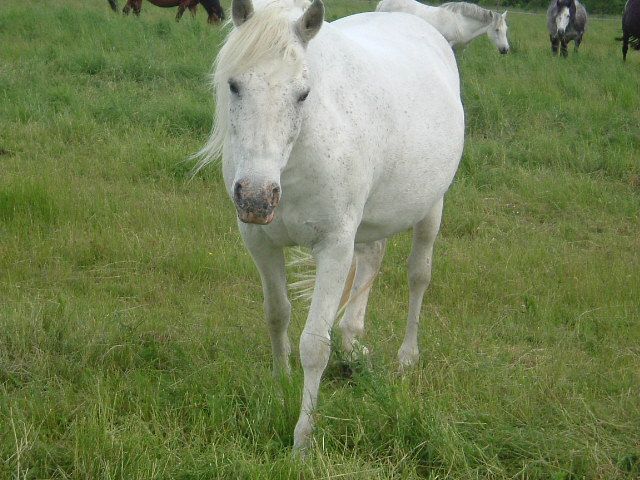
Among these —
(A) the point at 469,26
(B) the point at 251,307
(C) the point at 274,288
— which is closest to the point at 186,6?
(A) the point at 469,26

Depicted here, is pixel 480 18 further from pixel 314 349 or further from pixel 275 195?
pixel 275 195

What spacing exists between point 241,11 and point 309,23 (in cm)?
25

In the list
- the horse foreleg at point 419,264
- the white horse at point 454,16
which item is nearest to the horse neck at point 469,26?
the white horse at point 454,16

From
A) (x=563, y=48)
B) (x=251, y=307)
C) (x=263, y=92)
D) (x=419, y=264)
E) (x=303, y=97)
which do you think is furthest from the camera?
(x=563, y=48)

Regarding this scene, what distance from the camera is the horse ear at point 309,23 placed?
3244mm

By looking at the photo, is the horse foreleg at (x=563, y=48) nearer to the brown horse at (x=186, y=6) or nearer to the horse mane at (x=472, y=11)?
the brown horse at (x=186, y=6)

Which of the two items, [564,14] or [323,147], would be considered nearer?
[323,147]

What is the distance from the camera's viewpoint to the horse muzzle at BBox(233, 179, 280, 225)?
2.98 metres

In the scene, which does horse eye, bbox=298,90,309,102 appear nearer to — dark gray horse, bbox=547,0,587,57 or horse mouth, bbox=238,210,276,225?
horse mouth, bbox=238,210,276,225

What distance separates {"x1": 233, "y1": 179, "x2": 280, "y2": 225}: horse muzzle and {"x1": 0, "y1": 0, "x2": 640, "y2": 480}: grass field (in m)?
0.82

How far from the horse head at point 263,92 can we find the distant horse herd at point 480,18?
548cm

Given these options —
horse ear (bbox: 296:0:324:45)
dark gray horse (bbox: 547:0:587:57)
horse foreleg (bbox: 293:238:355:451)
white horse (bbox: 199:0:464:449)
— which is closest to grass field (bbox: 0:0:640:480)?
horse foreleg (bbox: 293:238:355:451)

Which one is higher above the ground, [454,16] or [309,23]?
[309,23]

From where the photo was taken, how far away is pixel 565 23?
18.8m
